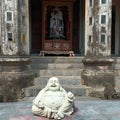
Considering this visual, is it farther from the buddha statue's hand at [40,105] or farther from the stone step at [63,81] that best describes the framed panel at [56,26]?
the buddha statue's hand at [40,105]

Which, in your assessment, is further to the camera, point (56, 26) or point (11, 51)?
point (56, 26)

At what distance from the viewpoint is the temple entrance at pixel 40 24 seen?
12.1 metres

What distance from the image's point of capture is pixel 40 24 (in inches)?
478

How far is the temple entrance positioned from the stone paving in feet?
19.6

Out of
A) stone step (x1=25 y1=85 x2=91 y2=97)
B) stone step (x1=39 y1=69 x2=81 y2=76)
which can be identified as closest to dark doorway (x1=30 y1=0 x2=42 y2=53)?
stone step (x1=39 y1=69 x2=81 y2=76)

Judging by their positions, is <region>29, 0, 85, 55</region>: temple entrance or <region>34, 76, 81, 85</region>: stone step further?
<region>29, 0, 85, 55</region>: temple entrance

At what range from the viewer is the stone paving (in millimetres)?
5508

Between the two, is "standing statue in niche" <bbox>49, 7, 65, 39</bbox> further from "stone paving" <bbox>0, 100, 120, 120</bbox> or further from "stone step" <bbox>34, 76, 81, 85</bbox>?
"stone paving" <bbox>0, 100, 120, 120</bbox>

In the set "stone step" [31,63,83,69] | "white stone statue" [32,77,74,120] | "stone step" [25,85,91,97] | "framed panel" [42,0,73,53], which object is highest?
"framed panel" [42,0,73,53]

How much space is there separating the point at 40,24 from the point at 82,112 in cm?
680

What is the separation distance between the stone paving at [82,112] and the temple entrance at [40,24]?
5984mm

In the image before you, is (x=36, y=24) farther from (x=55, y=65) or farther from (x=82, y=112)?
(x=82, y=112)

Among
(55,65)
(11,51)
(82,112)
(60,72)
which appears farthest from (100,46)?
(82,112)

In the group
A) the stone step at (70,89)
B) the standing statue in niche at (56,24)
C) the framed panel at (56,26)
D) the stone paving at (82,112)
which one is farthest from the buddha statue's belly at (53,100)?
the standing statue in niche at (56,24)
